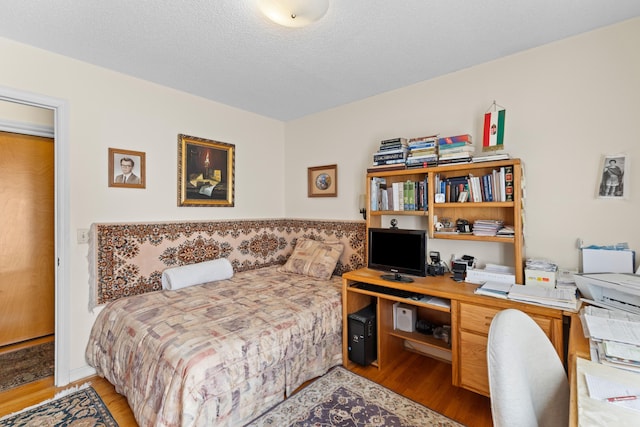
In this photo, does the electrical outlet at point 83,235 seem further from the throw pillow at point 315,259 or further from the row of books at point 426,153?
the row of books at point 426,153

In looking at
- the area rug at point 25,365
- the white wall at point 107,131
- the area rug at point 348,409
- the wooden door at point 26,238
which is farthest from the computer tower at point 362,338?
the wooden door at point 26,238

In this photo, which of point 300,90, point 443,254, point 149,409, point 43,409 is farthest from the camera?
point 300,90

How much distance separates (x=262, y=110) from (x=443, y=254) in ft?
8.25

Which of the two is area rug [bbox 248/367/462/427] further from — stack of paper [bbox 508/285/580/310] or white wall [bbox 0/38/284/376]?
white wall [bbox 0/38/284/376]

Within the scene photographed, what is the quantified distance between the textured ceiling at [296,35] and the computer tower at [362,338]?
2.07 metres

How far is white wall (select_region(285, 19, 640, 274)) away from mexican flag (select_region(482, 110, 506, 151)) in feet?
0.55

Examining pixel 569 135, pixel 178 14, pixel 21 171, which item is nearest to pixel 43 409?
pixel 21 171

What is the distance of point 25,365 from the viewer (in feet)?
7.95

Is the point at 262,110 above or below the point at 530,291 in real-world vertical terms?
above

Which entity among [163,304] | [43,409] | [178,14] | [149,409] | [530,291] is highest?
[178,14]

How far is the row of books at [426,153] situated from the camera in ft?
7.08

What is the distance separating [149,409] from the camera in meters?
1.57

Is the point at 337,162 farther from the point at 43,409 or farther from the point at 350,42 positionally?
the point at 43,409

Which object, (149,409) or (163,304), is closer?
(149,409)
